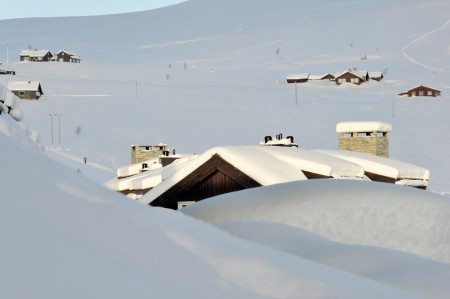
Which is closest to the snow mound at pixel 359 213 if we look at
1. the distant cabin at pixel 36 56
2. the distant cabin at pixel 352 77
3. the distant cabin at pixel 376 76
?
the distant cabin at pixel 352 77

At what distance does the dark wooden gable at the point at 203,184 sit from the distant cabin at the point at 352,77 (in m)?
88.3

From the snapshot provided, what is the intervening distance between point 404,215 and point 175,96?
78358 mm

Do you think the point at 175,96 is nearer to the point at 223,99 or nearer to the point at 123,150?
the point at 223,99

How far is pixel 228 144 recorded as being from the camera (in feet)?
208

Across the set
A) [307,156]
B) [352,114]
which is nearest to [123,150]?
[352,114]

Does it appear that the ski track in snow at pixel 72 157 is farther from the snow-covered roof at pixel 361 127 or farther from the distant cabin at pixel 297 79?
the distant cabin at pixel 297 79

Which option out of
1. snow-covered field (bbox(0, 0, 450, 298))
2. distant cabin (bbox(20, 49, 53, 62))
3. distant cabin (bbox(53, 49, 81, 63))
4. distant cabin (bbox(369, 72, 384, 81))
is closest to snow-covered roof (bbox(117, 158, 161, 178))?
snow-covered field (bbox(0, 0, 450, 298))

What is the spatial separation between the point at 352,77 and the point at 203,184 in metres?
89.4

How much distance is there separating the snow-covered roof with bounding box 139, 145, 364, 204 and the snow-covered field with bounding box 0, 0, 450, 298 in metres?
6.60

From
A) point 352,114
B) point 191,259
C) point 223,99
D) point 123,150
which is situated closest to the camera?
point 191,259

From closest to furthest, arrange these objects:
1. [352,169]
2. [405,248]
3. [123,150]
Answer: [405,248], [352,169], [123,150]

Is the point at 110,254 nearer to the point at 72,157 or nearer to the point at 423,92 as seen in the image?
the point at 72,157

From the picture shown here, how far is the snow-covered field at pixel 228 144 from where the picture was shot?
3.42 metres

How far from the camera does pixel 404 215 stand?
29.6 feet
